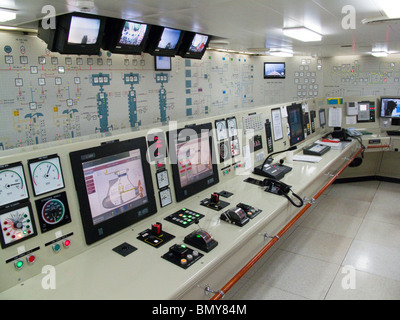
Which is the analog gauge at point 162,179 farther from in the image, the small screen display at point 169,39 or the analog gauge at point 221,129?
the small screen display at point 169,39

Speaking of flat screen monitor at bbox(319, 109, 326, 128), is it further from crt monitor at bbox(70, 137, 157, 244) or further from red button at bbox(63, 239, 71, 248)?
red button at bbox(63, 239, 71, 248)

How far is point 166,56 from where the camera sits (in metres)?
4.16

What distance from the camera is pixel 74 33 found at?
9.39 ft

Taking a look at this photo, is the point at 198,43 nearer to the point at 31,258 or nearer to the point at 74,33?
the point at 74,33

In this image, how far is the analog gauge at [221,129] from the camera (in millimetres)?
2705

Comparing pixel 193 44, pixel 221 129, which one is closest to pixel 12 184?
pixel 221 129

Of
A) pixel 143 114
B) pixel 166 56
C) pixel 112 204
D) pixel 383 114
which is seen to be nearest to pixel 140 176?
pixel 112 204

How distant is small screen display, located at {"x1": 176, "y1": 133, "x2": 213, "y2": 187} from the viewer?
2350mm

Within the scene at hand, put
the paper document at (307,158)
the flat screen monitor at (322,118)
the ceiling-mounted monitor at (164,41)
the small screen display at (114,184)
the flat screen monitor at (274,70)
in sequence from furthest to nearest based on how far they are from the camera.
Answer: the flat screen monitor at (274,70), the flat screen monitor at (322,118), the ceiling-mounted monitor at (164,41), the paper document at (307,158), the small screen display at (114,184)

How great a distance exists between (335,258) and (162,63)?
3.24 m

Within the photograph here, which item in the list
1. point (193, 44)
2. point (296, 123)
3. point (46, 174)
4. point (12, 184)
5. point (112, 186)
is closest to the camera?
point (12, 184)

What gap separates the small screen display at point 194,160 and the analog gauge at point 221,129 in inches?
6.4

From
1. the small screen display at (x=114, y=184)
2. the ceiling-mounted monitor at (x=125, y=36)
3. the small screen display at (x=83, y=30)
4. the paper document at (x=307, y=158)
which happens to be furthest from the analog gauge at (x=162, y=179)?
the paper document at (x=307, y=158)

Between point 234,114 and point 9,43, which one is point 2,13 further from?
point 234,114
